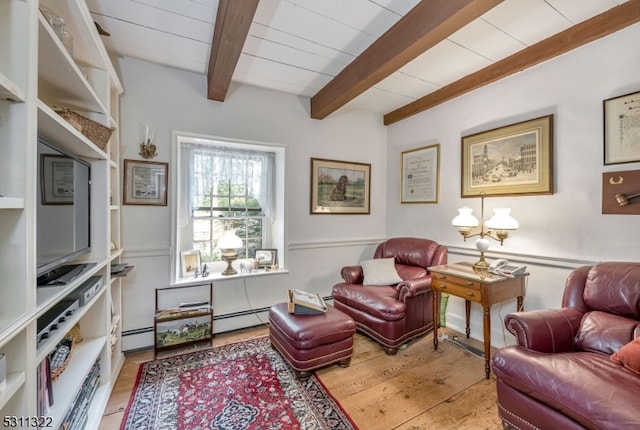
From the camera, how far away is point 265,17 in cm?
188

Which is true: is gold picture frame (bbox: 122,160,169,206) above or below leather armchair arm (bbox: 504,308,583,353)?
above

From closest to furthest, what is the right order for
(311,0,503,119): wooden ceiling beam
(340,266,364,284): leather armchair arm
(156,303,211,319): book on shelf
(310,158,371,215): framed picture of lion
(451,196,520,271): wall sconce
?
(311,0,503,119): wooden ceiling beam < (451,196,520,271): wall sconce < (156,303,211,319): book on shelf < (340,266,364,284): leather armchair arm < (310,158,371,215): framed picture of lion

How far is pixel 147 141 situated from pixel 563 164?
3501mm

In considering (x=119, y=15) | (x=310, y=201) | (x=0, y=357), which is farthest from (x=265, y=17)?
(x=0, y=357)

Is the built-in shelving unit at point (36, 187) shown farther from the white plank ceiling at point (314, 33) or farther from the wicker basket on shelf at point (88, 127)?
the white plank ceiling at point (314, 33)

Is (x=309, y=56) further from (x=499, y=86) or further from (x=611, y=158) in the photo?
(x=611, y=158)

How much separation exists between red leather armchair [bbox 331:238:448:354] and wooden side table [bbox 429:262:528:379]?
16cm

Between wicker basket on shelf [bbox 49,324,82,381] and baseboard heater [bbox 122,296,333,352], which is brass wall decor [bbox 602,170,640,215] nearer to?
baseboard heater [bbox 122,296,333,352]

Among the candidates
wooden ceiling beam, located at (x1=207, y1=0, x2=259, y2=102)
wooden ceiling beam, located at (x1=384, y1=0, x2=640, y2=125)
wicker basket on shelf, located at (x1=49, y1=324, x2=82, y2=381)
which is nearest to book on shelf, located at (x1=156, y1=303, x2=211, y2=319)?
wicker basket on shelf, located at (x1=49, y1=324, x2=82, y2=381)

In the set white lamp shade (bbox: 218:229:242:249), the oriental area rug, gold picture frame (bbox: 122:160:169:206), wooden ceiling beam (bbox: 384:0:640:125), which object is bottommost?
the oriental area rug

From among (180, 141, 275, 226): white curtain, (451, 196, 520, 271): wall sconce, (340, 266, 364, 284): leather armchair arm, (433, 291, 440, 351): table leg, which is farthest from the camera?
(340, 266, 364, 284): leather armchair arm

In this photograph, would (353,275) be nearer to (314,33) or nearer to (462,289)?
(462,289)

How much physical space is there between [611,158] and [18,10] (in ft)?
10.5

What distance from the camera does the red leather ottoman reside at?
2.00 m
